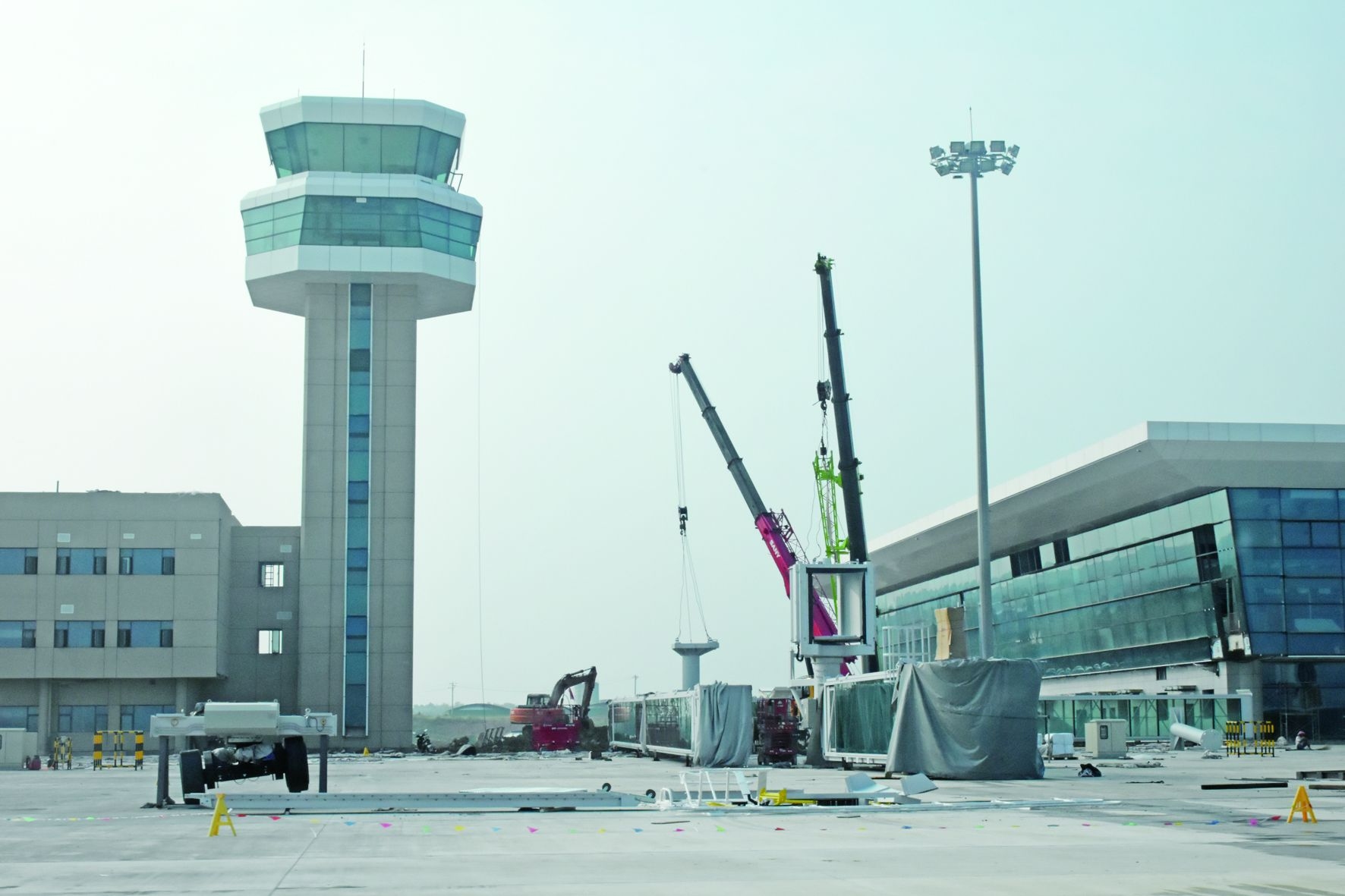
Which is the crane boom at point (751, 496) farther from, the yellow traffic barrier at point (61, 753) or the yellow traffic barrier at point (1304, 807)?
the yellow traffic barrier at point (1304, 807)

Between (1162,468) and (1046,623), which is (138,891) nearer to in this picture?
(1162,468)

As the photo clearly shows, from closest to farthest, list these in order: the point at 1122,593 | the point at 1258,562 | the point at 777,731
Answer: the point at 777,731 < the point at 1258,562 < the point at 1122,593

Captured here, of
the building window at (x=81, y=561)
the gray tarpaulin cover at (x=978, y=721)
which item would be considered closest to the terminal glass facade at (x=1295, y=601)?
the gray tarpaulin cover at (x=978, y=721)

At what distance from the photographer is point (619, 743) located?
7356 cm

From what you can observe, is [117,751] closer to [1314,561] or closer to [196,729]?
[196,729]

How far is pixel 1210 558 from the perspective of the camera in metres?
70.9

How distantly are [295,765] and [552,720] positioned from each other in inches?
2151

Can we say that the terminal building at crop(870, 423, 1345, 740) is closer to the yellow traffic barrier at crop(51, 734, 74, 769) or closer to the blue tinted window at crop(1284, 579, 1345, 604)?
the blue tinted window at crop(1284, 579, 1345, 604)

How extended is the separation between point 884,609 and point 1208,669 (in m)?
52.1

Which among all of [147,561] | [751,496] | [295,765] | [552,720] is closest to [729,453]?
[751,496]

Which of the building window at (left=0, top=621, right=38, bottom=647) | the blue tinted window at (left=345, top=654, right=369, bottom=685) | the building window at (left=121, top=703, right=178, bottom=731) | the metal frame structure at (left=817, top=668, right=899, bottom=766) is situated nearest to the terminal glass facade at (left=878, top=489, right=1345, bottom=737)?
the metal frame structure at (left=817, top=668, right=899, bottom=766)

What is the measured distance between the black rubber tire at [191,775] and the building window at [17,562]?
58.1m

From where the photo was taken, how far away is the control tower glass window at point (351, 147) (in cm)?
8581

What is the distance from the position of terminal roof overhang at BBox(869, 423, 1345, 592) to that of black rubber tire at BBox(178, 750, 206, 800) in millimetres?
48179
